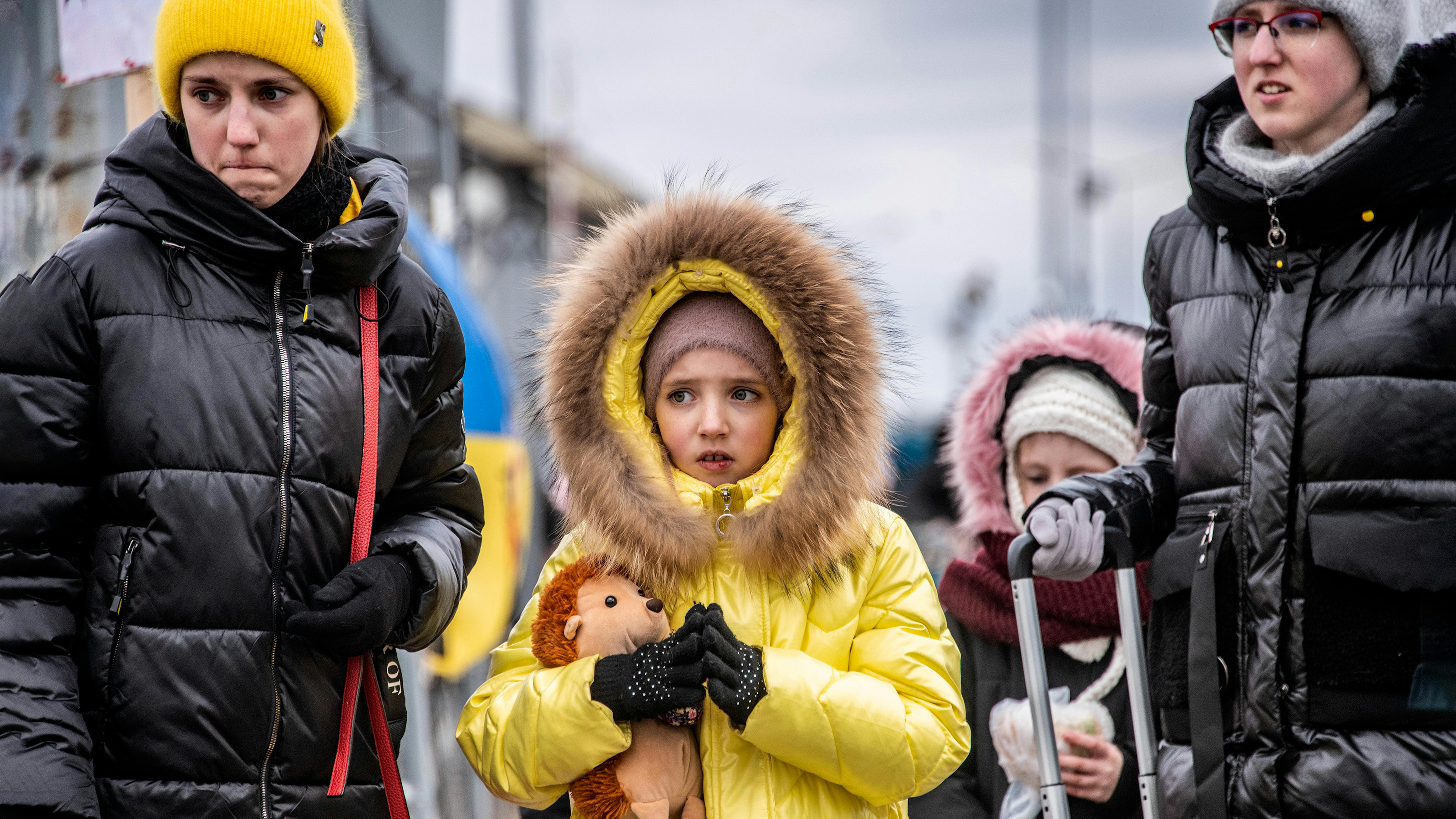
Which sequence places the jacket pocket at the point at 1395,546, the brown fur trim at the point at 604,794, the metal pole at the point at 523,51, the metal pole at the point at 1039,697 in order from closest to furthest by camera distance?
the jacket pocket at the point at 1395,546 < the brown fur trim at the point at 604,794 < the metal pole at the point at 1039,697 < the metal pole at the point at 523,51

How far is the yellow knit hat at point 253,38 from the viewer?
8.66 ft

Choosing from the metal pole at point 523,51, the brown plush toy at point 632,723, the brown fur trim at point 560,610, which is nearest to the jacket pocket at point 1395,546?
the brown plush toy at point 632,723

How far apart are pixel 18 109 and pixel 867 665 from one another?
2.65 meters

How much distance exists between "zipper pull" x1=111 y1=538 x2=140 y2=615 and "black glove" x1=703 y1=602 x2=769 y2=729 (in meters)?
1.02

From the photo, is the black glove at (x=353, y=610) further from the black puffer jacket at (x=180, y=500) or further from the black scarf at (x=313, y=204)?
the black scarf at (x=313, y=204)

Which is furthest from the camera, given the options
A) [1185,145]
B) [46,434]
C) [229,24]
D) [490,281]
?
[490,281]

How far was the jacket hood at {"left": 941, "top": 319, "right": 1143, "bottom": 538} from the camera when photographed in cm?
410

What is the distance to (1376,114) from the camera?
2805 millimetres

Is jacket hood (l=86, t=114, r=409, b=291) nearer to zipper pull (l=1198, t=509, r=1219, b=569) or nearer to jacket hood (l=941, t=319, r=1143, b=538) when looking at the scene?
zipper pull (l=1198, t=509, r=1219, b=569)

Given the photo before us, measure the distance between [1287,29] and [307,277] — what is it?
200 cm

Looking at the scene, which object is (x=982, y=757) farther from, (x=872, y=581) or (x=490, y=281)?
(x=490, y=281)

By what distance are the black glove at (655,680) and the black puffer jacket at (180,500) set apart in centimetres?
40

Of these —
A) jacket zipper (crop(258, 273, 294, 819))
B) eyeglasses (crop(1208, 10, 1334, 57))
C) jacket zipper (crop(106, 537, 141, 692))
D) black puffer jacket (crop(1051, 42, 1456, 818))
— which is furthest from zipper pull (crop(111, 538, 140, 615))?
eyeglasses (crop(1208, 10, 1334, 57))

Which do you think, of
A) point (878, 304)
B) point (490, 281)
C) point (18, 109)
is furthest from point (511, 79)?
point (878, 304)
